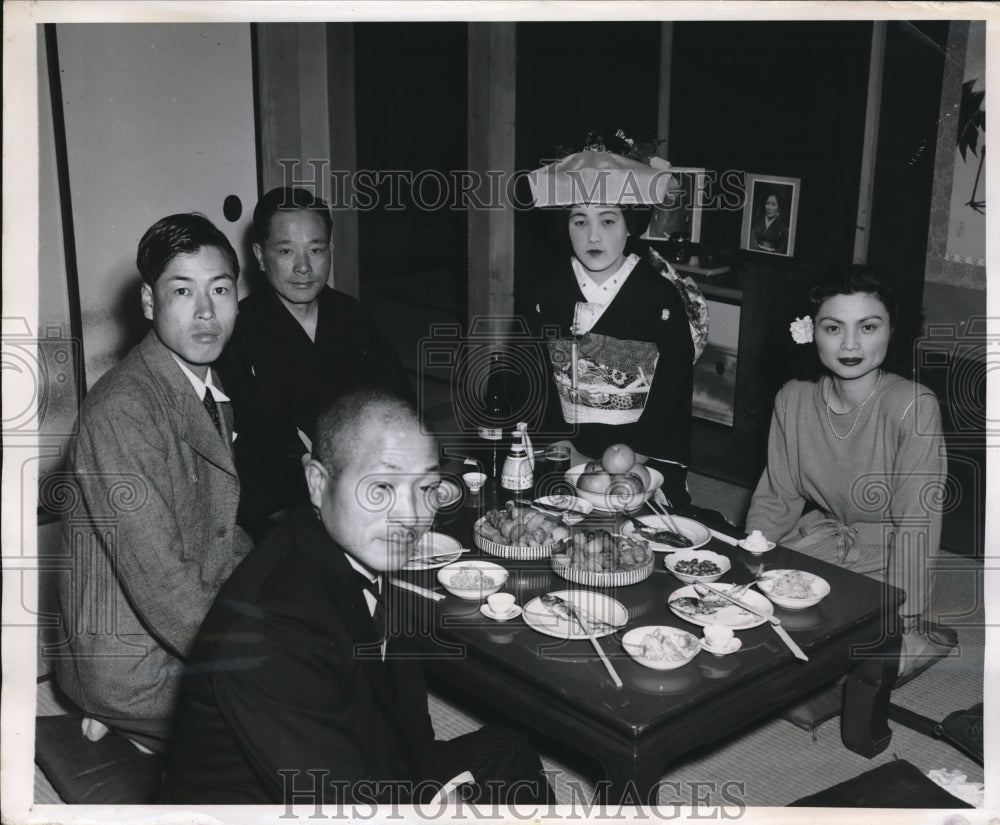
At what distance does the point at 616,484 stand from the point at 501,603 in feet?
2.09

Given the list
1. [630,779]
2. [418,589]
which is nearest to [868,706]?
[630,779]

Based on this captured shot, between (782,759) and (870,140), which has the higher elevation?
(870,140)

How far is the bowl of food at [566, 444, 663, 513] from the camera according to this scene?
8.87 ft

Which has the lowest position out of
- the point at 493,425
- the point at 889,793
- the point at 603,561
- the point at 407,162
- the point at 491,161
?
the point at 889,793

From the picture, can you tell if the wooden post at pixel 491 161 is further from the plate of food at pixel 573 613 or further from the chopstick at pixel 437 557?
the plate of food at pixel 573 613

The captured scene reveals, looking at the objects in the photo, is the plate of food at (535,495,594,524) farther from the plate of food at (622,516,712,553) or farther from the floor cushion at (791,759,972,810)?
the floor cushion at (791,759,972,810)

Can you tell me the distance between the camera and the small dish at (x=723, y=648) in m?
2.04

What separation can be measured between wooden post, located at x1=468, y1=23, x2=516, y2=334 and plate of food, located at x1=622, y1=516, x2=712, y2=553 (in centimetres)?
272

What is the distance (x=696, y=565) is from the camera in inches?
92.7

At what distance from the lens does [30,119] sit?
1.80 m

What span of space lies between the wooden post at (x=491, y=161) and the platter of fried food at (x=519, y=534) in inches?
109

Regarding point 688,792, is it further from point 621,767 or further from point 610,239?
point 610,239

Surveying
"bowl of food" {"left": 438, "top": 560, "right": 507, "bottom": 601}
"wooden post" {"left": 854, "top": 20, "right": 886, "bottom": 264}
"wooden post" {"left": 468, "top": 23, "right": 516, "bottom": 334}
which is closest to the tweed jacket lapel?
"bowl of food" {"left": 438, "top": 560, "right": 507, "bottom": 601}

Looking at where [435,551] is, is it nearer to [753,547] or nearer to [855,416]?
[753,547]
